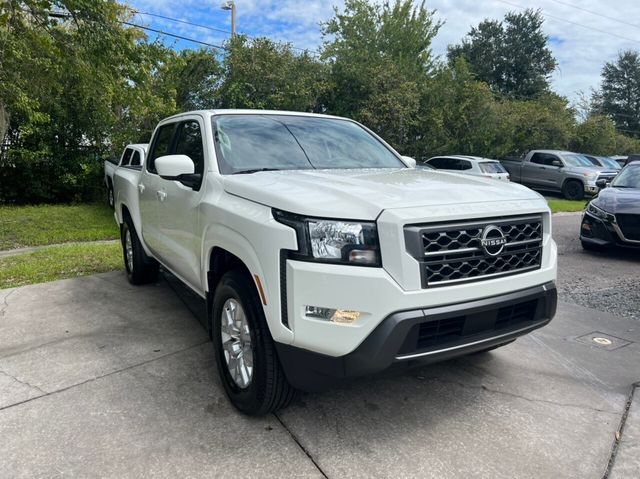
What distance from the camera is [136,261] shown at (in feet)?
18.9

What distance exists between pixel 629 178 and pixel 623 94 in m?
60.9

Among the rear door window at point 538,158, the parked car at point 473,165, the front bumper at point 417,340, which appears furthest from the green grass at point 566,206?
the front bumper at point 417,340

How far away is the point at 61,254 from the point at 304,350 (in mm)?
6753

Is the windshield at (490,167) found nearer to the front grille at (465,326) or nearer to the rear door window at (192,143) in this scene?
the rear door window at (192,143)

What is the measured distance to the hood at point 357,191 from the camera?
261 cm

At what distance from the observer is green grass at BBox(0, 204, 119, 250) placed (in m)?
10.1

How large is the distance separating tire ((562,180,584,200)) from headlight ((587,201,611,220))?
11915 millimetres

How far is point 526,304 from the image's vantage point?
120 inches

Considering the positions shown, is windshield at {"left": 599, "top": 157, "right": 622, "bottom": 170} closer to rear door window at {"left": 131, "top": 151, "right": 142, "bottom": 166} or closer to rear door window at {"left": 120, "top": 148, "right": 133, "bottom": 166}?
rear door window at {"left": 120, "top": 148, "right": 133, "bottom": 166}

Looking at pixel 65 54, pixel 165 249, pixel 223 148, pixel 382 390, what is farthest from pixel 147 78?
pixel 382 390

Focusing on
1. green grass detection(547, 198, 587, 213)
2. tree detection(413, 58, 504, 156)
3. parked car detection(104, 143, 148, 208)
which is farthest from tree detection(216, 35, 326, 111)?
green grass detection(547, 198, 587, 213)

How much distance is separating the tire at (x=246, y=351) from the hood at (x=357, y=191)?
0.55m

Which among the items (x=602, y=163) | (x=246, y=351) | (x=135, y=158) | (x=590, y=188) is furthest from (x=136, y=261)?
(x=602, y=163)

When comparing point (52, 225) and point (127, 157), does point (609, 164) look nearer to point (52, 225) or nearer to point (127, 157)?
point (127, 157)
